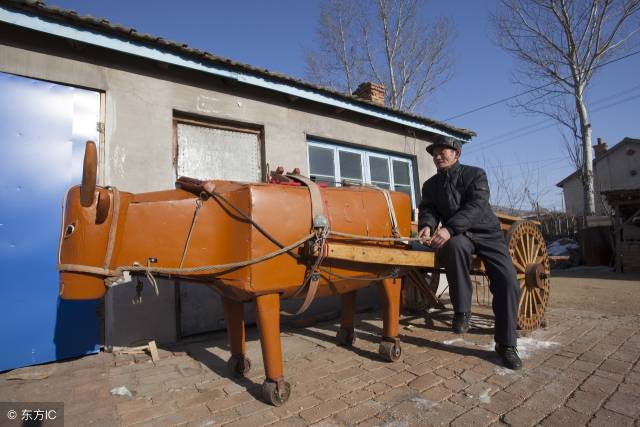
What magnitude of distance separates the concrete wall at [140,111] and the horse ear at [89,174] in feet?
7.16

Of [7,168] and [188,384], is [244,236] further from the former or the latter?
[7,168]

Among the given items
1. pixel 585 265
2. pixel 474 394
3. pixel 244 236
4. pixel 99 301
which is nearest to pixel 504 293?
pixel 474 394

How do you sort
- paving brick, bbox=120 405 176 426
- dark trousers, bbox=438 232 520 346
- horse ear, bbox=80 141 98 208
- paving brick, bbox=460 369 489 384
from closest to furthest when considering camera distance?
horse ear, bbox=80 141 98 208 < paving brick, bbox=120 405 176 426 < paving brick, bbox=460 369 489 384 < dark trousers, bbox=438 232 520 346

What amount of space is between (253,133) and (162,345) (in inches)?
124

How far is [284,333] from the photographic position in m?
4.38

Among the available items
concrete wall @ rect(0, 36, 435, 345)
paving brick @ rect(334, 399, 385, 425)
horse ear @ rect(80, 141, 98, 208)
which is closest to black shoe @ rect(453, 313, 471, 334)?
paving brick @ rect(334, 399, 385, 425)

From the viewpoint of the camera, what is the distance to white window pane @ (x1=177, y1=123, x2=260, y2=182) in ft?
15.4

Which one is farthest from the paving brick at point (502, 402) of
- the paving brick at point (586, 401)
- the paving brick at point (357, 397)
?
the paving brick at point (357, 397)

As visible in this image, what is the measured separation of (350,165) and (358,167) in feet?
0.65

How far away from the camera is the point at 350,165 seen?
6480mm

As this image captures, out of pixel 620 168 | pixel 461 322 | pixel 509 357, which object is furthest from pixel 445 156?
pixel 620 168

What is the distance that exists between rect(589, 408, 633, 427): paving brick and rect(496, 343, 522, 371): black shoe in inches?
28.7

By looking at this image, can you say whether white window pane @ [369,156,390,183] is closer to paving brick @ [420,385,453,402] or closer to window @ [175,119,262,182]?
window @ [175,119,262,182]

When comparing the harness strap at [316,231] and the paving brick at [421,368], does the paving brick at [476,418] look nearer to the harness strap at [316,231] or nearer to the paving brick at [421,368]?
the paving brick at [421,368]
